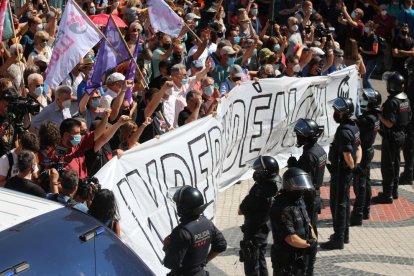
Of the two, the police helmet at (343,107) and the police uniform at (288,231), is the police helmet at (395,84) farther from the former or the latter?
the police uniform at (288,231)

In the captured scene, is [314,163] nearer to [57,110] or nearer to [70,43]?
[57,110]

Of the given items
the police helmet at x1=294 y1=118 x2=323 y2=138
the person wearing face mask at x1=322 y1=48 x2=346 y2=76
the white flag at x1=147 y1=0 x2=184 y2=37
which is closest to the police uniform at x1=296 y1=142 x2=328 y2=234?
the police helmet at x1=294 y1=118 x2=323 y2=138

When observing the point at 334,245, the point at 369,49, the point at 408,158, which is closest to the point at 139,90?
the point at 334,245

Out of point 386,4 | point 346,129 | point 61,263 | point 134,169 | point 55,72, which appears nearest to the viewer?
point 61,263

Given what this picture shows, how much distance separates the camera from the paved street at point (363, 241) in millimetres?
9969

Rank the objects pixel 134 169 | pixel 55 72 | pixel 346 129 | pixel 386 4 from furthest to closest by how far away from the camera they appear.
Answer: pixel 386 4 → pixel 346 129 → pixel 55 72 → pixel 134 169

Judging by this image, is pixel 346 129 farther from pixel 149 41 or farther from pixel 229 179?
pixel 149 41

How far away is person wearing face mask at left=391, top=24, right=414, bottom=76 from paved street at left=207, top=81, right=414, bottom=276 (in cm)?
706

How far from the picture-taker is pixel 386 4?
23.3 meters

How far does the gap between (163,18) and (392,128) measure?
3618mm

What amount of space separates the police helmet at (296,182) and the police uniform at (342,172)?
2.78 meters

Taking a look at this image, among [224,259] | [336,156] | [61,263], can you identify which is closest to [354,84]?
[336,156]

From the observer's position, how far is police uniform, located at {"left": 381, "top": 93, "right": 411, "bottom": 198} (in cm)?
1241

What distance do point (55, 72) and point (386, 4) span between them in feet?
50.1
